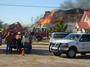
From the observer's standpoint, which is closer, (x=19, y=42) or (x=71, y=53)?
(x=71, y=53)

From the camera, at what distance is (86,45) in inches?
1118

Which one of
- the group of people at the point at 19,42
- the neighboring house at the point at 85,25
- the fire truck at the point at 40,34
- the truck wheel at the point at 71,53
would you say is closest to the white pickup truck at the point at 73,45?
the truck wheel at the point at 71,53

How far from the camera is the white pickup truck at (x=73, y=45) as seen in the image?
27.7 metres

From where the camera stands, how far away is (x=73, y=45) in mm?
27844

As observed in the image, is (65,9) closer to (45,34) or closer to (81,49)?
(45,34)

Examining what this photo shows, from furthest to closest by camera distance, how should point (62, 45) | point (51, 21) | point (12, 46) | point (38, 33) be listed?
point (51, 21) < point (38, 33) < point (12, 46) < point (62, 45)

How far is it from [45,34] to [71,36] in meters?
36.2

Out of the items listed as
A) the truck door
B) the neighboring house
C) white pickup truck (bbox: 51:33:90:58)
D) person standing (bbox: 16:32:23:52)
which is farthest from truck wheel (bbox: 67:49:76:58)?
the neighboring house

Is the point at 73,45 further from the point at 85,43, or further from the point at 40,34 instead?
the point at 40,34

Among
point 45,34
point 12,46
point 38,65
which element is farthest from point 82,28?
point 38,65

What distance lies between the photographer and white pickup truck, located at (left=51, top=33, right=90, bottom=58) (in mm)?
27672

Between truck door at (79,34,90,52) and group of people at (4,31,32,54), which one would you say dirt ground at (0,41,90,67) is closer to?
truck door at (79,34,90,52)

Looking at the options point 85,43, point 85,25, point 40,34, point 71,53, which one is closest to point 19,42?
point 71,53

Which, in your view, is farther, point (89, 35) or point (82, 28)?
point (82, 28)
